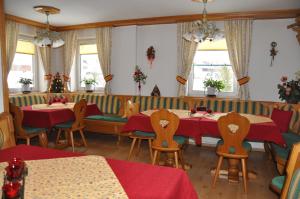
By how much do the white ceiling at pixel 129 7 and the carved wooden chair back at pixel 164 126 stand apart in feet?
7.17

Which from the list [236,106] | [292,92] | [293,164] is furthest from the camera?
[236,106]

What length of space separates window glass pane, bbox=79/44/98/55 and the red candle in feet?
18.4

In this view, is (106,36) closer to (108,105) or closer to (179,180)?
(108,105)

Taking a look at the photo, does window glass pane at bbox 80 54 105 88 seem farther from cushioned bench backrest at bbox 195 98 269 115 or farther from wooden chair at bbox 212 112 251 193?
wooden chair at bbox 212 112 251 193

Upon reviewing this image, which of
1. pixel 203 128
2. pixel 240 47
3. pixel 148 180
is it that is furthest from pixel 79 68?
pixel 148 180

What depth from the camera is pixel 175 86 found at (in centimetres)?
551

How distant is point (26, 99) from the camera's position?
552cm

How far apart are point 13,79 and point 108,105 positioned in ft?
7.28

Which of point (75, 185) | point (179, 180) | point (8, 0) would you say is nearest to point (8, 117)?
point (75, 185)

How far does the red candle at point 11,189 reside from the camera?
92cm

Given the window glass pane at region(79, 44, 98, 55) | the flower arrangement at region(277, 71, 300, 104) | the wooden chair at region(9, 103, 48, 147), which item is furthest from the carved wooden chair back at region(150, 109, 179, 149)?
the window glass pane at region(79, 44, 98, 55)

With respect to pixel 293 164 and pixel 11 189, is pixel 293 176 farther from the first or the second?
pixel 11 189

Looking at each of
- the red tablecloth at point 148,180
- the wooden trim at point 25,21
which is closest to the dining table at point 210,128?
the red tablecloth at point 148,180

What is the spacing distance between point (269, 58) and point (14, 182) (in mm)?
4908
